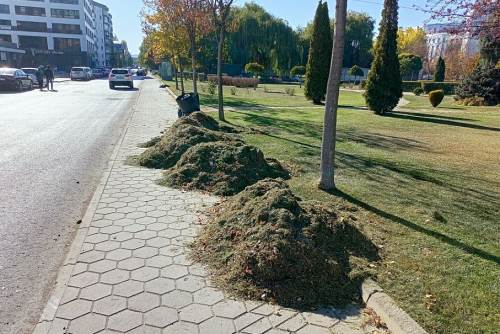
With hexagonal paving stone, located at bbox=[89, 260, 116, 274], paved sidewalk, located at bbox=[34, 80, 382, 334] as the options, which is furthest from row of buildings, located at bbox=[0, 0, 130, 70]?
hexagonal paving stone, located at bbox=[89, 260, 116, 274]

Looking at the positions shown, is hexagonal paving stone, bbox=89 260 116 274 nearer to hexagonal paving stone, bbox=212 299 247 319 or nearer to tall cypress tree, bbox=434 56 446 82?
hexagonal paving stone, bbox=212 299 247 319

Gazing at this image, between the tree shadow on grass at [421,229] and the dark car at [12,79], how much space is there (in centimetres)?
2535

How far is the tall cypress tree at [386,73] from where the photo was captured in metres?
17.8

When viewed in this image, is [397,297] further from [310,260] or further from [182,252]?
[182,252]

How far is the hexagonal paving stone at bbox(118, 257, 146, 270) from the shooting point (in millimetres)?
3535

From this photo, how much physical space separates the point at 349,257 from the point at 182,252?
1728 mm

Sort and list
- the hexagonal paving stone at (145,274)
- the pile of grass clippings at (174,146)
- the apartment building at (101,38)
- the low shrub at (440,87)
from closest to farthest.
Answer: the hexagonal paving stone at (145,274)
the pile of grass clippings at (174,146)
the low shrub at (440,87)
the apartment building at (101,38)

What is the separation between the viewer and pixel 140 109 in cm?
1688

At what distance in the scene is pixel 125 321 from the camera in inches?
109

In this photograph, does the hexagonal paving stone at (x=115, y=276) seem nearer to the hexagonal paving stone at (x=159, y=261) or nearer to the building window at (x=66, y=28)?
the hexagonal paving stone at (x=159, y=261)

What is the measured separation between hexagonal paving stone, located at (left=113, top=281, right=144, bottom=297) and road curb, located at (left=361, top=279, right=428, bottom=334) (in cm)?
196

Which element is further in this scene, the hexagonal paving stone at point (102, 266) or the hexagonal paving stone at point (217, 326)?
the hexagonal paving stone at point (102, 266)

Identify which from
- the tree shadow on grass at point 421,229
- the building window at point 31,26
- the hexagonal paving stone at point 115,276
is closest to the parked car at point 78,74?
the building window at point 31,26

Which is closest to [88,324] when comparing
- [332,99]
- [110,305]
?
[110,305]
